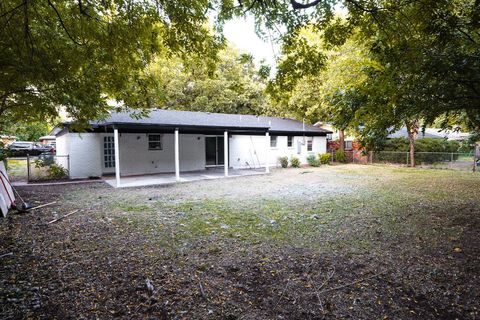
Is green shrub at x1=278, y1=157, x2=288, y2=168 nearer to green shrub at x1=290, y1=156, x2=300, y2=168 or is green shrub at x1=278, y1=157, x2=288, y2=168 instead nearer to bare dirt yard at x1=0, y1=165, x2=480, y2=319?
green shrub at x1=290, y1=156, x2=300, y2=168

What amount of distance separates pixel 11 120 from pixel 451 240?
1298cm

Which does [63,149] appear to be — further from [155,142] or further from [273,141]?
[273,141]

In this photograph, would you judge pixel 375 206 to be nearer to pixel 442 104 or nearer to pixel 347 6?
pixel 442 104

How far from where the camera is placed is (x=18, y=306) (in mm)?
2762

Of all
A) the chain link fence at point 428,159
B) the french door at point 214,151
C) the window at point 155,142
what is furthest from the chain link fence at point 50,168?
the chain link fence at point 428,159

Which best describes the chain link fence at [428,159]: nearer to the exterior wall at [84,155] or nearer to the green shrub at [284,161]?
the green shrub at [284,161]

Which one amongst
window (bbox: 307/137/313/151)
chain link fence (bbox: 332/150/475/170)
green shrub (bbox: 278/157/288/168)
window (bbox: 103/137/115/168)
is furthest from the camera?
window (bbox: 307/137/313/151)

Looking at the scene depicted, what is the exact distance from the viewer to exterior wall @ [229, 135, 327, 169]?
1781 cm

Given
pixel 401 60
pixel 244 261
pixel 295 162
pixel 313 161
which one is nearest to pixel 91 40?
pixel 244 261

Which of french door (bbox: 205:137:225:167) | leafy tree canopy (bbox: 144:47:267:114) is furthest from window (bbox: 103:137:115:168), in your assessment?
leafy tree canopy (bbox: 144:47:267:114)

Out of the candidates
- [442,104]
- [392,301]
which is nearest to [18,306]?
[392,301]

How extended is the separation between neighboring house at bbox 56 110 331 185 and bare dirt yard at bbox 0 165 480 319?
5638 millimetres

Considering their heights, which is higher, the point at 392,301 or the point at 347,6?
the point at 347,6

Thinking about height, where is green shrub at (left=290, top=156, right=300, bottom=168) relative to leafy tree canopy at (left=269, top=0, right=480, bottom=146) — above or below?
below
